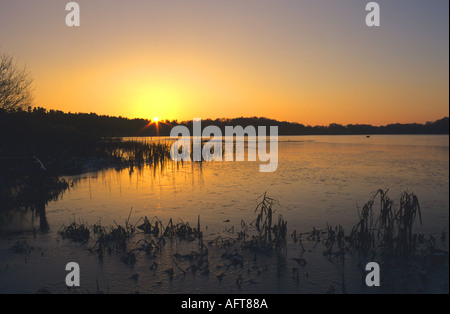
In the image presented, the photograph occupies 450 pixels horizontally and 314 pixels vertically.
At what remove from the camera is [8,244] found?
9.84 metres

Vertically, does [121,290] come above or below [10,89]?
below

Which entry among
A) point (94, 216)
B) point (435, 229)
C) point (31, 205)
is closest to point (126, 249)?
point (94, 216)

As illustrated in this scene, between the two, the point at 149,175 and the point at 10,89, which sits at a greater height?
the point at 10,89

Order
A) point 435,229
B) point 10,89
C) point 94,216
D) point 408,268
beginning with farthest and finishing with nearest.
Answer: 1. point 10,89
2. point 94,216
3. point 435,229
4. point 408,268

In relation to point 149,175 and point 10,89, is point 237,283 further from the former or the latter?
point 10,89

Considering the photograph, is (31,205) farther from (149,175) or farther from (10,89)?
(10,89)

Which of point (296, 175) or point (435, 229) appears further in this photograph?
point (296, 175)

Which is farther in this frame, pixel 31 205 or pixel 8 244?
pixel 31 205
